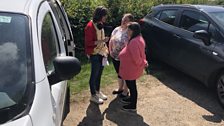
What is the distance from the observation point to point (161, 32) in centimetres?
812

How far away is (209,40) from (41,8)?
3785 millimetres

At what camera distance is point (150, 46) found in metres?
8.60

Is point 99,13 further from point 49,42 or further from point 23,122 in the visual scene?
point 23,122

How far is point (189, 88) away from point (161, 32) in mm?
1530

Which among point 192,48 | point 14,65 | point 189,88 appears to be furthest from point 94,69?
point 14,65

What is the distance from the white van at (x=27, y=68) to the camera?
2.59 meters

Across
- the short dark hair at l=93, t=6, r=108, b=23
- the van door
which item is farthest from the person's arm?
the van door

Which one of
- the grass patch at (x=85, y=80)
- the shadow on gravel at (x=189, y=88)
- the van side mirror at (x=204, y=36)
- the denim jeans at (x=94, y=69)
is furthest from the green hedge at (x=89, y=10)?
the van side mirror at (x=204, y=36)

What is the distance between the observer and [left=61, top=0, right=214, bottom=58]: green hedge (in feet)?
29.8

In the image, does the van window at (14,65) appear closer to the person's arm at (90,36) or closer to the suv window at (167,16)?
the person's arm at (90,36)

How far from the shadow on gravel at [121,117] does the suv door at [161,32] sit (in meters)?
2.19

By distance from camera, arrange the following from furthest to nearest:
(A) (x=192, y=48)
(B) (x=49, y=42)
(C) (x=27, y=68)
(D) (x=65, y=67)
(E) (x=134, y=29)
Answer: (A) (x=192, y=48) → (E) (x=134, y=29) → (B) (x=49, y=42) → (D) (x=65, y=67) → (C) (x=27, y=68)

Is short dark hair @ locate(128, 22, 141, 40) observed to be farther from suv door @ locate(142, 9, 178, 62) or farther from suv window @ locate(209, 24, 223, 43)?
suv door @ locate(142, 9, 178, 62)

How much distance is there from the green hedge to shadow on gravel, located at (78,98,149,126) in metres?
3.14
